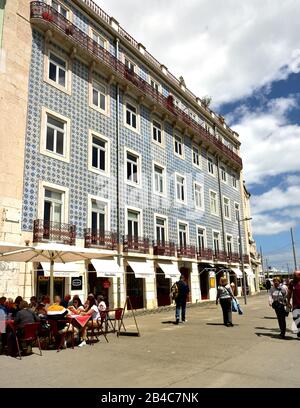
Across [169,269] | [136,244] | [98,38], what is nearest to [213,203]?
[169,269]

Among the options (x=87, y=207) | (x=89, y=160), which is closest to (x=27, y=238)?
(x=87, y=207)

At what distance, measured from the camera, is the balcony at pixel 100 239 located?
57.7ft

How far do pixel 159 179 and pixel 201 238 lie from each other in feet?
23.1

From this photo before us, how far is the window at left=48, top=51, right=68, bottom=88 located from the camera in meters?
17.7

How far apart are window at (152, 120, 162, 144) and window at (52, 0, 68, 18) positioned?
867cm

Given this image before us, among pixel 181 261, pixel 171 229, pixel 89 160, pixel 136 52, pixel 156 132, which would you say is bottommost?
pixel 181 261

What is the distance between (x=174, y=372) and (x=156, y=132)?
20.6m

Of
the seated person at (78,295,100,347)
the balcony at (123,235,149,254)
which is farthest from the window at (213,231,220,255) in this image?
the seated person at (78,295,100,347)

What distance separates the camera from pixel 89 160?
18.9 meters

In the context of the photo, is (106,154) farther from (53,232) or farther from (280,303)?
(280,303)

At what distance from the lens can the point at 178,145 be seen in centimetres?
2816

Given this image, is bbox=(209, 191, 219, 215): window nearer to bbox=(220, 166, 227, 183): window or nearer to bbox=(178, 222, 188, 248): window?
bbox=(220, 166, 227, 183): window

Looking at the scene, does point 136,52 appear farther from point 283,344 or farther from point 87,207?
point 283,344
